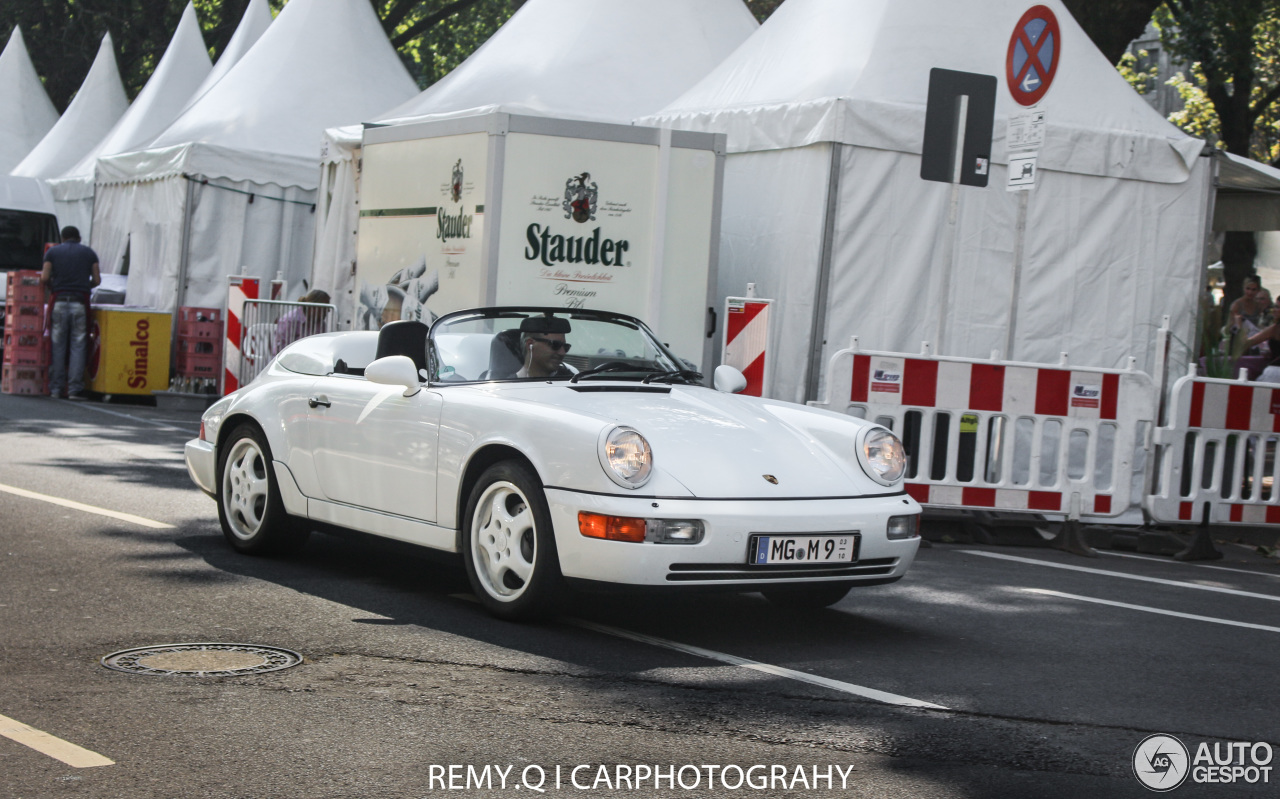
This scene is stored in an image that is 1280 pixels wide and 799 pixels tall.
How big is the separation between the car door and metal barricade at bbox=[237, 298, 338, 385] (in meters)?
8.22

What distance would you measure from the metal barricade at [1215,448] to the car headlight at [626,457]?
505 cm

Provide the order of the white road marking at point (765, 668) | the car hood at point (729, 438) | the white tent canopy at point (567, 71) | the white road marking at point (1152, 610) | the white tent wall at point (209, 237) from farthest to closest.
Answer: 1. the white tent wall at point (209, 237)
2. the white tent canopy at point (567, 71)
3. the white road marking at point (1152, 610)
4. the car hood at point (729, 438)
5. the white road marking at point (765, 668)

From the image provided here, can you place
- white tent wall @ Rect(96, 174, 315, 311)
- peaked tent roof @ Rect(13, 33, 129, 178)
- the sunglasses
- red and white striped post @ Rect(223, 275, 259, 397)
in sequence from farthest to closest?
1. peaked tent roof @ Rect(13, 33, 129, 178)
2. white tent wall @ Rect(96, 174, 315, 311)
3. red and white striped post @ Rect(223, 275, 259, 397)
4. the sunglasses

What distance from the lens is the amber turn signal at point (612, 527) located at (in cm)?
550

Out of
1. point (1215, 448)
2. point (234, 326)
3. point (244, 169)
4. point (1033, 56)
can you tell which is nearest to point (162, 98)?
point (244, 169)

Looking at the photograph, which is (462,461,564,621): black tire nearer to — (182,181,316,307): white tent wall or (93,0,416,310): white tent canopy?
(93,0,416,310): white tent canopy

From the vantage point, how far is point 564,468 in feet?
18.7

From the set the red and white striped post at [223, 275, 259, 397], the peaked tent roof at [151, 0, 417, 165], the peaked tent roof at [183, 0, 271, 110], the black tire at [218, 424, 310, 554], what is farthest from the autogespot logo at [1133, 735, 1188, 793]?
the peaked tent roof at [183, 0, 271, 110]

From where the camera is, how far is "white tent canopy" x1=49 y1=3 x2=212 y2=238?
2450cm

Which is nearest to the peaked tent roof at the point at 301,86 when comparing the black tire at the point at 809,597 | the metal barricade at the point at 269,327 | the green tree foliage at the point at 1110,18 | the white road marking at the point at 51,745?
the metal barricade at the point at 269,327

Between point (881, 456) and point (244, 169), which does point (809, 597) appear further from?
point (244, 169)

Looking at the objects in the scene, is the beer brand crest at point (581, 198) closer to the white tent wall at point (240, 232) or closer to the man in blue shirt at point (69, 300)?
the man in blue shirt at point (69, 300)

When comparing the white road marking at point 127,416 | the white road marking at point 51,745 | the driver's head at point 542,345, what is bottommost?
the white road marking at point 127,416

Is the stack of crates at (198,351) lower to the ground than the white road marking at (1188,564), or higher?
higher
